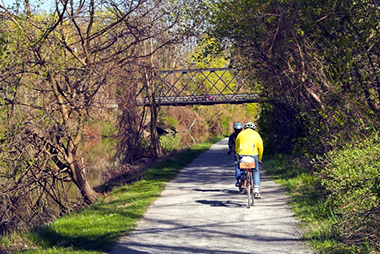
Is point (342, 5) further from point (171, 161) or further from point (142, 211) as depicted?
point (171, 161)

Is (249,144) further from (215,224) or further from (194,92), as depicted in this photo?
(194,92)

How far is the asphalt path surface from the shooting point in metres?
7.28

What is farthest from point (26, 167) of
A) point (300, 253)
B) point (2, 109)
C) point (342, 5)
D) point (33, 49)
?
point (342, 5)

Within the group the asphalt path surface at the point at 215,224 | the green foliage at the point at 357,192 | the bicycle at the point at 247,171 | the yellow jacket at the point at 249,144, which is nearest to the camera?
the green foliage at the point at 357,192

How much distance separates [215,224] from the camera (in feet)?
29.3

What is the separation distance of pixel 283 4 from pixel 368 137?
195 inches

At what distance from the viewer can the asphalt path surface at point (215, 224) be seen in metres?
7.28

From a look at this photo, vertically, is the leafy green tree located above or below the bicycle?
above

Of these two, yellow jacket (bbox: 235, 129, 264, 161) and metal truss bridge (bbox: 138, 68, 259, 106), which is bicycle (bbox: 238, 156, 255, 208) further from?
metal truss bridge (bbox: 138, 68, 259, 106)

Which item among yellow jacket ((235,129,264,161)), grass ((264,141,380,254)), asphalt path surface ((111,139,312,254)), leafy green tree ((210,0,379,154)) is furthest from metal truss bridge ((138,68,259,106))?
grass ((264,141,380,254))

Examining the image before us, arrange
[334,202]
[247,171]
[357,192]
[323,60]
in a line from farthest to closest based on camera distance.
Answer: [323,60]
[247,171]
[334,202]
[357,192]

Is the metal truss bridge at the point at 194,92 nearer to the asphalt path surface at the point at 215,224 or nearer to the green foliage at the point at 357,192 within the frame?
the asphalt path surface at the point at 215,224

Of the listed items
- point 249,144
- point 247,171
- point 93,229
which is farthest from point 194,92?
point 93,229

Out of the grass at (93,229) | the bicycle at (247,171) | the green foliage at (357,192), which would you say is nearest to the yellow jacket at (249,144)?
the bicycle at (247,171)
